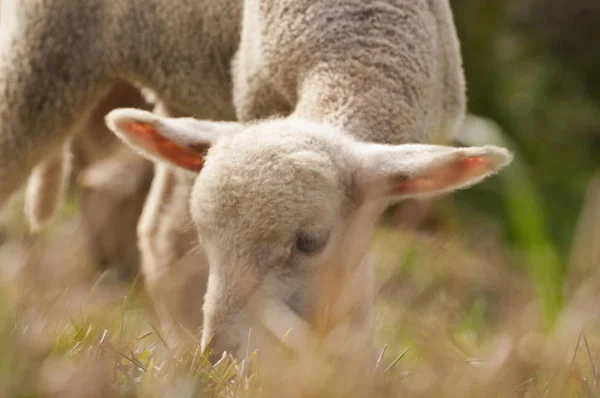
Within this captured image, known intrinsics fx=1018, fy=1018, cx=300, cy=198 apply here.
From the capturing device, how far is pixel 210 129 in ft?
10.4

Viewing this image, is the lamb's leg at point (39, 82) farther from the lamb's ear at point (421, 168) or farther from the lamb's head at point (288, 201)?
the lamb's ear at point (421, 168)

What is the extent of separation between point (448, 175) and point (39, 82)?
1.67 meters

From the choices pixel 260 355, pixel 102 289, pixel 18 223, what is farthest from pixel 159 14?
pixel 18 223

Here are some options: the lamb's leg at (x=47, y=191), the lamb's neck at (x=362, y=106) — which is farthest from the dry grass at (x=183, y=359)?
the lamb's leg at (x=47, y=191)

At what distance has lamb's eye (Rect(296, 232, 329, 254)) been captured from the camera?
9.32 ft

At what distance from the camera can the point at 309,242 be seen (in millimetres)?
2852

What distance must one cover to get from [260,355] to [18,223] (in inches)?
140

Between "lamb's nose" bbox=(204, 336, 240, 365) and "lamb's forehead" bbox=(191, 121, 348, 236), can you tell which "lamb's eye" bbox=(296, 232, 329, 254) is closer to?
"lamb's forehead" bbox=(191, 121, 348, 236)

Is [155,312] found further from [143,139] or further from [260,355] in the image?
[260,355]

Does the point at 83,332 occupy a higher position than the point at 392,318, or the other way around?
the point at 83,332

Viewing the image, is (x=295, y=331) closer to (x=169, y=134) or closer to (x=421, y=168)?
(x=421, y=168)

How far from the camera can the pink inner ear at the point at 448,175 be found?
2.91 meters

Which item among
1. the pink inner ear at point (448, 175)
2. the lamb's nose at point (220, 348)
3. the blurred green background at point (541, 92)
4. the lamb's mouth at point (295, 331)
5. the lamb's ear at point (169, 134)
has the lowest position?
the blurred green background at point (541, 92)

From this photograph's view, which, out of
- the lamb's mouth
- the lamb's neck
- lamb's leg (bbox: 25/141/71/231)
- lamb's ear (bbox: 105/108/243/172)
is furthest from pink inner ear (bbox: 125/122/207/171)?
lamb's leg (bbox: 25/141/71/231)
